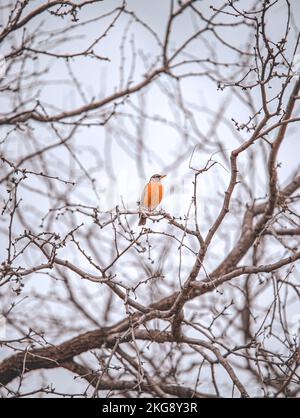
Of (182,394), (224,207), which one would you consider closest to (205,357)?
(182,394)

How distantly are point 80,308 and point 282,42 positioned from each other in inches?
130

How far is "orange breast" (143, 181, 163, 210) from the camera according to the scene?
377cm

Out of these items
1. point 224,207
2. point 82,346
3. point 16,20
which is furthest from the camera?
point 82,346

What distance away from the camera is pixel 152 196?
3.77m

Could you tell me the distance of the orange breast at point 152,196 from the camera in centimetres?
377

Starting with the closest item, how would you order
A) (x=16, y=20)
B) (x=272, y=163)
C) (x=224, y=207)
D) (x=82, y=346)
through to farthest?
1. (x=224, y=207)
2. (x=272, y=163)
3. (x=16, y=20)
4. (x=82, y=346)

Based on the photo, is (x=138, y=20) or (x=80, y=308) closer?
(x=138, y=20)

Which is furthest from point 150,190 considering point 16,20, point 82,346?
point 16,20

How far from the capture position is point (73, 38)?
13.7ft
